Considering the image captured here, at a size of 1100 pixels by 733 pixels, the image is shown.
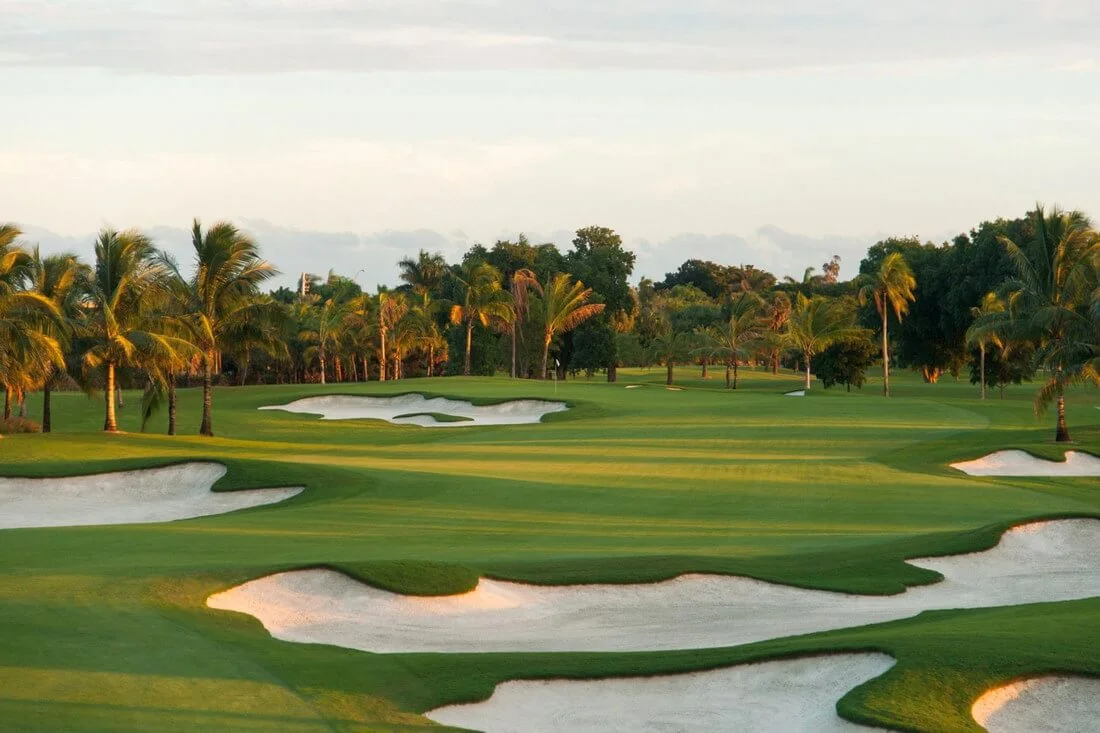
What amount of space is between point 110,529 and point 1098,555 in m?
16.6

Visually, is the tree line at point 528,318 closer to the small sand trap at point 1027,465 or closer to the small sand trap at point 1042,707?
the small sand trap at point 1027,465

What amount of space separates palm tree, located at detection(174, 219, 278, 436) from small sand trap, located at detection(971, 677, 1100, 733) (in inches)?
1377

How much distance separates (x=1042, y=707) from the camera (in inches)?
411

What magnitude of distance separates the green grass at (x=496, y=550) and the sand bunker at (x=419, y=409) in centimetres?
1073

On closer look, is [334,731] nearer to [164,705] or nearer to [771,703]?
[164,705]

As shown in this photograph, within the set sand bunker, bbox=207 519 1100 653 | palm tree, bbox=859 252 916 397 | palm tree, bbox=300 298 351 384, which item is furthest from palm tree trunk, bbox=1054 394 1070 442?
palm tree, bbox=300 298 351 384

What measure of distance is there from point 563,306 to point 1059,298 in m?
47.4

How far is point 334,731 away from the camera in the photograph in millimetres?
9172

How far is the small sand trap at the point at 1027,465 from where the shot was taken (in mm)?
34312

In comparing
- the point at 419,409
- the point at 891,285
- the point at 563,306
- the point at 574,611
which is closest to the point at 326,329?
the point at 563,306

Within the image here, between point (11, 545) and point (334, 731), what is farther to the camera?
point (11, 545)

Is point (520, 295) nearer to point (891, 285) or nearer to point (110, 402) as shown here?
point (891, 285)

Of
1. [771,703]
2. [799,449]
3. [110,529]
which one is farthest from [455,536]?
[799,449]

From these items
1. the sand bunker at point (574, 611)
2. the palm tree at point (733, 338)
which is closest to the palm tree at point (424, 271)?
the palm tree at point (733, 338)
